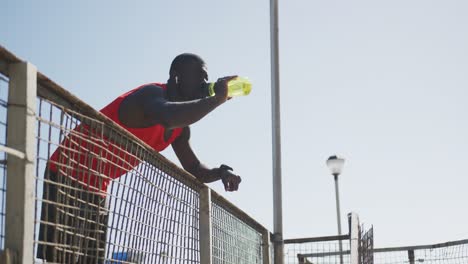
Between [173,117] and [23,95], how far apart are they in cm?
180

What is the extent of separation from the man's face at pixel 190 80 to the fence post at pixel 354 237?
8.36 feet

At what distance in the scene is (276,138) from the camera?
838 cm

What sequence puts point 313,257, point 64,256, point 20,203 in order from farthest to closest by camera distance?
1. point 313,257
2. point 64,256
3. point 20,203

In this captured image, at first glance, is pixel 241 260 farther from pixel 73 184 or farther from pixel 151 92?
pixel 73 184

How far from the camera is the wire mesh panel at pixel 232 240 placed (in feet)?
17.5

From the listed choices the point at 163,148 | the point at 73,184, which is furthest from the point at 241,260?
the point at 73,184

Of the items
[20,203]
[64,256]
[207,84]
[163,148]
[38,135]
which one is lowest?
[64,256]

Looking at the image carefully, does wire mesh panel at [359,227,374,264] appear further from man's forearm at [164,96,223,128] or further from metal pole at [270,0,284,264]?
man's forearm at [164,96,223,128]

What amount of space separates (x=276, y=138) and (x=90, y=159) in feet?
17.2

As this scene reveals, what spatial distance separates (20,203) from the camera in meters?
2.56

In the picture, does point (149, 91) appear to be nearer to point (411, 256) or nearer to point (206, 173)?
point (206, 173)

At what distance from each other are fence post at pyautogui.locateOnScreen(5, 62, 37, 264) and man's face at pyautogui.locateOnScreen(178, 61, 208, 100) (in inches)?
97.5

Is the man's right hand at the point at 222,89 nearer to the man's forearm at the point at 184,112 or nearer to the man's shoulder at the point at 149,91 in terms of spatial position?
the man's forearm at the point at 184,112

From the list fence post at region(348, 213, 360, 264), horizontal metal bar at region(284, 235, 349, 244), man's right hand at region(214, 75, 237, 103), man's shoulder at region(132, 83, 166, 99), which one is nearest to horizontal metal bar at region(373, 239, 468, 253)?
fence post at region(348, 213, 360, 264)
